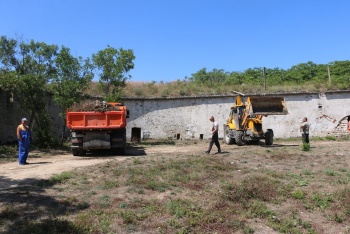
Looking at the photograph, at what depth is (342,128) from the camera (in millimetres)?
23641

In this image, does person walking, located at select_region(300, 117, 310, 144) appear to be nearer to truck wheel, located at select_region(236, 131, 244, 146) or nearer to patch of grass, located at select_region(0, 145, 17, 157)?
truck wheel, located at select_region(236, 131, 244, 146)

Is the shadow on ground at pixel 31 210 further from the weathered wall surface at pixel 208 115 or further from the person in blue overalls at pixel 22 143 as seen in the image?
the weathered wall surface at pixel 208 115

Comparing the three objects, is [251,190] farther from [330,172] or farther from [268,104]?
[268,104]

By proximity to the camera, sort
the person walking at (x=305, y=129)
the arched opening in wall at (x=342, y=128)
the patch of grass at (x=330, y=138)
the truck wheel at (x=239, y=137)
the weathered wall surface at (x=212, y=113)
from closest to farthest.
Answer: the person walking at (x=305, y=129) → the truck wheel at (x=239, y=137) → the patch of grass at (x=330, y=138) → the arched opening in wall at (x=342, y=128) → the weathered wall surface at (x=212, y=113)

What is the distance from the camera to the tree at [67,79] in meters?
17.3

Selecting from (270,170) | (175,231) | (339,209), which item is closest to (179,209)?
(175,231)

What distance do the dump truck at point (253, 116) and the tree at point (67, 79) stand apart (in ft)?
26.4

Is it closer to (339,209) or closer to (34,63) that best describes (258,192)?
(339,209)

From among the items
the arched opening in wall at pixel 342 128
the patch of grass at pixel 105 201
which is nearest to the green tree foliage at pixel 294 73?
the arched opening in wall at pixel 342 128

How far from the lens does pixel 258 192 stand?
8.10 meters

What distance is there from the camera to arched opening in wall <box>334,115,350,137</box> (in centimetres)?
2353

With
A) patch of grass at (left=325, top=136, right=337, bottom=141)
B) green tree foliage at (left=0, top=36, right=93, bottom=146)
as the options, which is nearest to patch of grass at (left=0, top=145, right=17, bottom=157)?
green tree foliage at (left=0, top=36, right=93, bottom=146)

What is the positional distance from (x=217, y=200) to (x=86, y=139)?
736 cm

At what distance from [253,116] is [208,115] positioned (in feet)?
26.4
